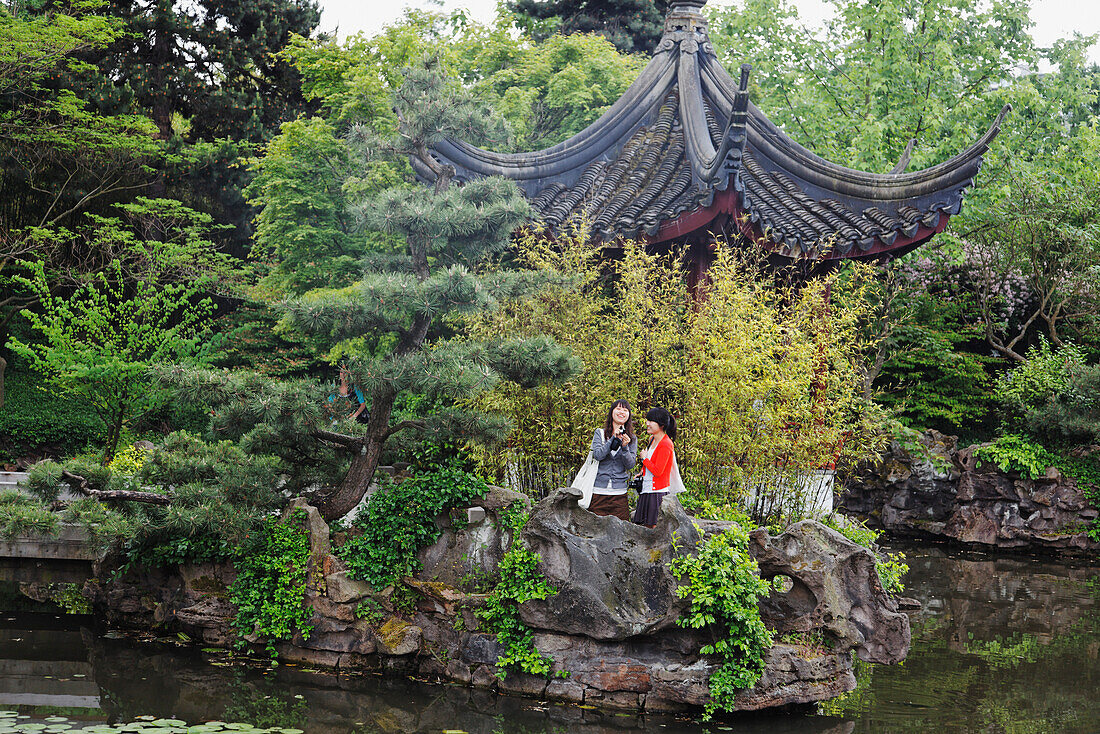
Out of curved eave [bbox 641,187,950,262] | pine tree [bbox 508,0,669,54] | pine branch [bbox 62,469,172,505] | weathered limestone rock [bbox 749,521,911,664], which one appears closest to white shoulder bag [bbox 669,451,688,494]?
weathered limestone rock [bbox 749,521,911,664]

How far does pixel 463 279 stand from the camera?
23.2 ft

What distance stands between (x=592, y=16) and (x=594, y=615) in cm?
1786

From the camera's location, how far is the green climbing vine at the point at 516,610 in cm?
668

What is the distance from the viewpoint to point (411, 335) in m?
7.96

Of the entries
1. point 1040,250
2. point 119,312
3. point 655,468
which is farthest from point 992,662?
point 119,312

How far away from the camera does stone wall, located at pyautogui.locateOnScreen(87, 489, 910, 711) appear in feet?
21.5

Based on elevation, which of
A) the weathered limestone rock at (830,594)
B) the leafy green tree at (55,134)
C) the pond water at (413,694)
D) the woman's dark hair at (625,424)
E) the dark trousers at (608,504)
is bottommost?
the pond water at (413,694)

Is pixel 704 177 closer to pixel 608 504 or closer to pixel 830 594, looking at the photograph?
pixel 608 504

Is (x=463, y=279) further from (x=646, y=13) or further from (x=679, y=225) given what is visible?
(x=646, y=13)

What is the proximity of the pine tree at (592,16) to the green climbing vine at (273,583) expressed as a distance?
54.0 feet

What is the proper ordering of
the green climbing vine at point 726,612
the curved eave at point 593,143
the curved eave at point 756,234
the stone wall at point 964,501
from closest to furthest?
the green climbing vine at point 726,612 → the curved eave at point 756,234 → the curved eave at point 593,143 → the stone wall at point 964,501

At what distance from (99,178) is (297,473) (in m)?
11.0

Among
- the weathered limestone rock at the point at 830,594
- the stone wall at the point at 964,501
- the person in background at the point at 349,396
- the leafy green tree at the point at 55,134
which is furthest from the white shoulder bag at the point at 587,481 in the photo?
the leafy green tree at the point at 55,134

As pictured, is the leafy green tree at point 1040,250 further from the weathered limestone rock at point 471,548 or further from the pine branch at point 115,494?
the pine branch at point 115,494
